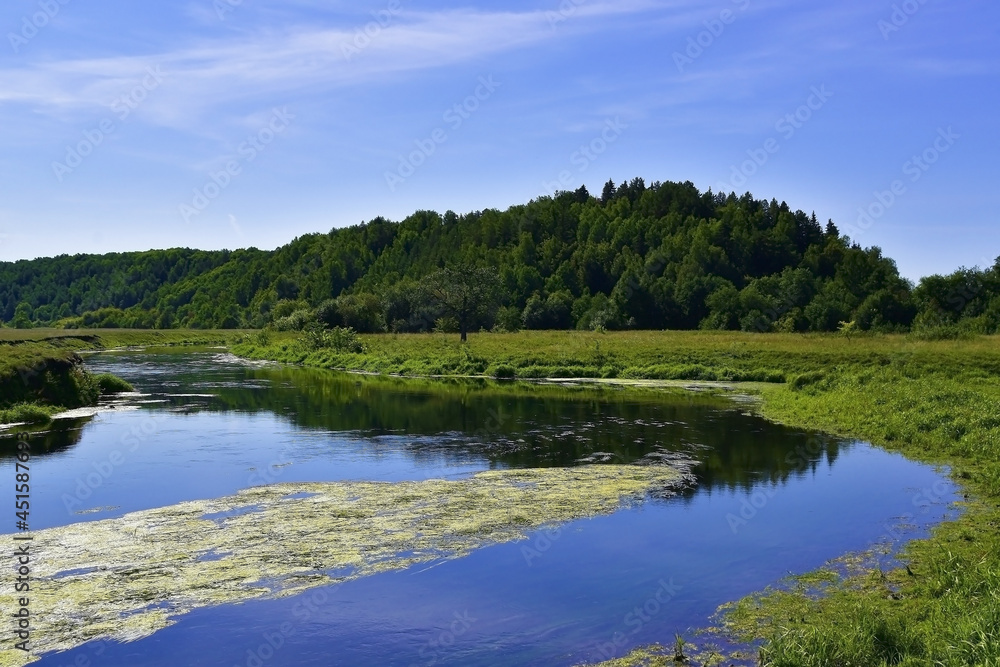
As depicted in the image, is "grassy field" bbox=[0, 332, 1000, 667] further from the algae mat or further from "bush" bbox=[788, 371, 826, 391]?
the algae mat

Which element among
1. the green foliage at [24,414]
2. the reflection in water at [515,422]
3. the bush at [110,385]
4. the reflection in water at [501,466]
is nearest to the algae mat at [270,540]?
the reflection in water at [501,466]

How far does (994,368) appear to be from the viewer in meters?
34.8

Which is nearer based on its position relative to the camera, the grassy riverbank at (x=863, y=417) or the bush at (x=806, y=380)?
the grassy riverbank at (x=863, y=417)

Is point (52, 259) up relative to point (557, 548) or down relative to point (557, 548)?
up

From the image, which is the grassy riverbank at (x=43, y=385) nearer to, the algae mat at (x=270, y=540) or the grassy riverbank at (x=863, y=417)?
the algae mat at (x=270, y=540)

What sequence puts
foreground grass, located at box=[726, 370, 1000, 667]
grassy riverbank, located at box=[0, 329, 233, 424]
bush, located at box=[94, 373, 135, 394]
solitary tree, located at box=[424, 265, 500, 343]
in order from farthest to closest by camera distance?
solitary tree, located at box=[424, 265, 500, 343]
bush, located at box=[94, 373, 135, 394]
grassy riverbank, located at box=[0, 329, 233, 424]
foreground grass, located at box=[726, 370, 1000, 667]

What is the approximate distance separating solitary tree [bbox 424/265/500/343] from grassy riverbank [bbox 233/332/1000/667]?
20.0 ft

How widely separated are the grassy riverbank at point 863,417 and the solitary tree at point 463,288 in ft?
20.0

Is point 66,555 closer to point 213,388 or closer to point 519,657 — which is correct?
point 519,657

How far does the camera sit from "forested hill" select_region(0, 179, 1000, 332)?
3356 inches

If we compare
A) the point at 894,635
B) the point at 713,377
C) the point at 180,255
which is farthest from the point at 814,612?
the point at 180,255

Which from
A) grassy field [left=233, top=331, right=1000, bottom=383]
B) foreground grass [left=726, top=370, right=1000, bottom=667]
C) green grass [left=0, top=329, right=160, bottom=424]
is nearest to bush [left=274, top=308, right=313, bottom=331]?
grassy field [left=233, top=331, right=1000, bottom=383]

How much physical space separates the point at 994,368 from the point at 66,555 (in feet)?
114

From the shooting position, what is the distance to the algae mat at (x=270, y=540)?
34.6 feet
